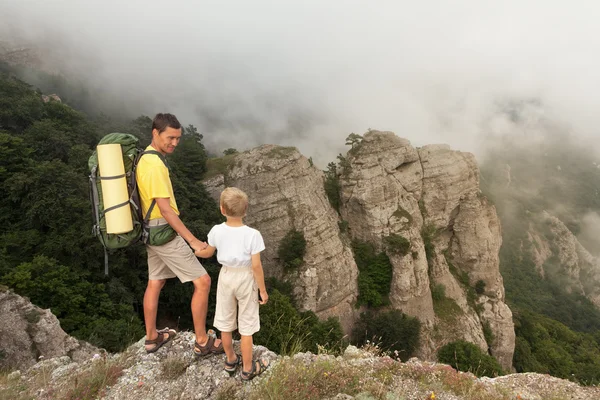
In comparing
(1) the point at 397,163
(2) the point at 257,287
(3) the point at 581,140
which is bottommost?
(2) the point at 257,287

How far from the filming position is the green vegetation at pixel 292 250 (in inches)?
988

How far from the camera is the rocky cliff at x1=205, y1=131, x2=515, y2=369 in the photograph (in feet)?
86.0

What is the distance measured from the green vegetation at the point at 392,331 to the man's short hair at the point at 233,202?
77.3 ft

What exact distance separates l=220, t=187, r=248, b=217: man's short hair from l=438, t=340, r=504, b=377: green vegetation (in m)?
25.1

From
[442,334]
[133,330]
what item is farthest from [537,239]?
[133,330]

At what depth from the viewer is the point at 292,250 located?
25156 mm

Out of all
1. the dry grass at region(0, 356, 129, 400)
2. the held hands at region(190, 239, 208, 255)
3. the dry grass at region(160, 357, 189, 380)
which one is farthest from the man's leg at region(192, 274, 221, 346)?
the dry grass at region(0, 356, 129, 400)

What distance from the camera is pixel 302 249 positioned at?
998 inches

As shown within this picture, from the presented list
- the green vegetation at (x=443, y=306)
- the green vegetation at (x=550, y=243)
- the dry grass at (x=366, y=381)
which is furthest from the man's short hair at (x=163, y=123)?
the green vegetation at (x=443, y=306)

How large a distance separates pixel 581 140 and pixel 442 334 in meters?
233

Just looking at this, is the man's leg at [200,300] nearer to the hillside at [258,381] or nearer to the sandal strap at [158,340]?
the hillside at [258,381]

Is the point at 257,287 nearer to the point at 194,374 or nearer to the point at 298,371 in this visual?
the point at 298,371

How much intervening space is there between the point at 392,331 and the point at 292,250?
1004cm

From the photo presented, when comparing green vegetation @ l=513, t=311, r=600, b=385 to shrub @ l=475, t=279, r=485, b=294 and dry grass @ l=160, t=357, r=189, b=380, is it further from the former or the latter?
dry grass @ l=160, t=357, r=189, b=380
